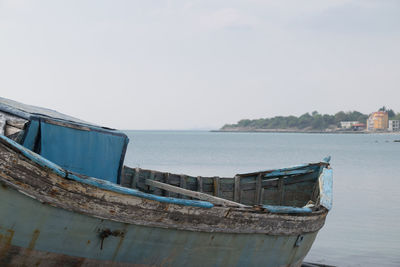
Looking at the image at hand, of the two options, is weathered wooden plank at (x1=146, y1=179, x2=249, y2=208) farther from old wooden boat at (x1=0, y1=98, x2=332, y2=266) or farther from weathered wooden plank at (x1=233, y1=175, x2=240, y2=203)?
weathered wooden plank at (x1=233, y1=175, x2=240, y2=203)

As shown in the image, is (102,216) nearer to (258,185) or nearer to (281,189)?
(258,185)

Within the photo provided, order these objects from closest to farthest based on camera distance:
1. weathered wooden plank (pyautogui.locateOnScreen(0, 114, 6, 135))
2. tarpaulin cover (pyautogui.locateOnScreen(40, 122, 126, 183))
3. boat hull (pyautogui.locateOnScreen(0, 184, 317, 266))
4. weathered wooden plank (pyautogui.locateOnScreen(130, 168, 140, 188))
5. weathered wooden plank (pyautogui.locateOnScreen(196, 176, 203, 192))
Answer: boat hull (pyautogui.locateOnScreen(0, 184, 317, 266)), weathered wooden plank (pyautogui.locateOnScreen(0, 114, 6, 135)), tarpaulin cover (pyautogui.locateOnScreen(40, 122, 126, 183)), weathered wooden plank (pyautogui.locateOnScreen(130, 168, 140, 188)), weathered wooden plank (pyautogui.locateOnScreen(196, 176, 203, 192))

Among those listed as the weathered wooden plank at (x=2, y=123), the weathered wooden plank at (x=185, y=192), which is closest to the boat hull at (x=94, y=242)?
the weathered wooden plank at (x=185, y=192)

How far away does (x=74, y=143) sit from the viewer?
6.59m

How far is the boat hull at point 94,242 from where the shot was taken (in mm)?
5070

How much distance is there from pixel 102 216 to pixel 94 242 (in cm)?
41

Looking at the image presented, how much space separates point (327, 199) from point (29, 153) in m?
5.23

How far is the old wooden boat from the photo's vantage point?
5.00m

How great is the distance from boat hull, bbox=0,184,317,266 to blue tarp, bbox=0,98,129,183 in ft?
4.04

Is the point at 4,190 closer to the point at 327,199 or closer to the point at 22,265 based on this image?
the point at 22,265

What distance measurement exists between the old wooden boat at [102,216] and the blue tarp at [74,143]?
0.01 meters

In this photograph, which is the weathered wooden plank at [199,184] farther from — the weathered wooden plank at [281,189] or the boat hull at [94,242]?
the boat hull at [94,242]

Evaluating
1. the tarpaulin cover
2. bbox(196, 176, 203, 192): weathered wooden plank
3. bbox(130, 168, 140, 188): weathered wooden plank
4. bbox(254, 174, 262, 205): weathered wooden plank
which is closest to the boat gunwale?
the tarpaulin cover

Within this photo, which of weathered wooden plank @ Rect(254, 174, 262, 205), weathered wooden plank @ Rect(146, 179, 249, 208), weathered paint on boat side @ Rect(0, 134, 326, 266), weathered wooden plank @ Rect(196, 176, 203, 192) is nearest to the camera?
weathered paint on boat side @ Rect(0, 134, 326, 266)
